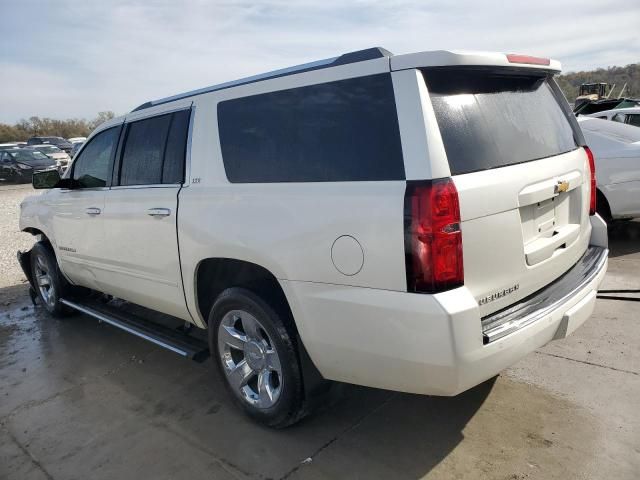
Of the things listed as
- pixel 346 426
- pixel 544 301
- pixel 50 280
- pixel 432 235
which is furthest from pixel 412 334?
pixel 50 280

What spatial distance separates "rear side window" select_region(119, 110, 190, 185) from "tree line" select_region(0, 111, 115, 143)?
5298cm

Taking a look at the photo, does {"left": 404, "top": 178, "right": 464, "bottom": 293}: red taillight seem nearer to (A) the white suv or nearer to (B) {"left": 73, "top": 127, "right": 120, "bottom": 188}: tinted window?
(A) the white suv

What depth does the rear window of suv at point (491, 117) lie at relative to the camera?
94.2 inches

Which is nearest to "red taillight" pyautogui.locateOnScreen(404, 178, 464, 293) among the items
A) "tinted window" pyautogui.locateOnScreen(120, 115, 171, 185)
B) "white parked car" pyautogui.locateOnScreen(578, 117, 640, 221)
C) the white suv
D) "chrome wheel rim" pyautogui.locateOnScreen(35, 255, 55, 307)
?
the white suv

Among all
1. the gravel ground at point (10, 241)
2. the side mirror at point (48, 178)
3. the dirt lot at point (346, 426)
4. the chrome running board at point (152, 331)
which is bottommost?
the dirt lot at point (346, 426)

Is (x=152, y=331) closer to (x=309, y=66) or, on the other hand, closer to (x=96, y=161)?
(x=96, y=161)

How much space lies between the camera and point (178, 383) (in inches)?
154

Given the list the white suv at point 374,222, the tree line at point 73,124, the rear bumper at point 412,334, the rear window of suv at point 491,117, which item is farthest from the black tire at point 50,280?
the tree line at point 73,124

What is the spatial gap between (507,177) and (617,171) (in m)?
4.59

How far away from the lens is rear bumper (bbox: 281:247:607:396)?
2249mm

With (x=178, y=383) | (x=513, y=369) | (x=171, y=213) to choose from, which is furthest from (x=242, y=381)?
(x=513, y=369)

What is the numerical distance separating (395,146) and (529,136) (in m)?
0.94

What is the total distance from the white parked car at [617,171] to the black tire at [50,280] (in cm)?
618

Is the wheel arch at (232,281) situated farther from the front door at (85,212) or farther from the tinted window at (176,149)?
the front door at (85,212)
